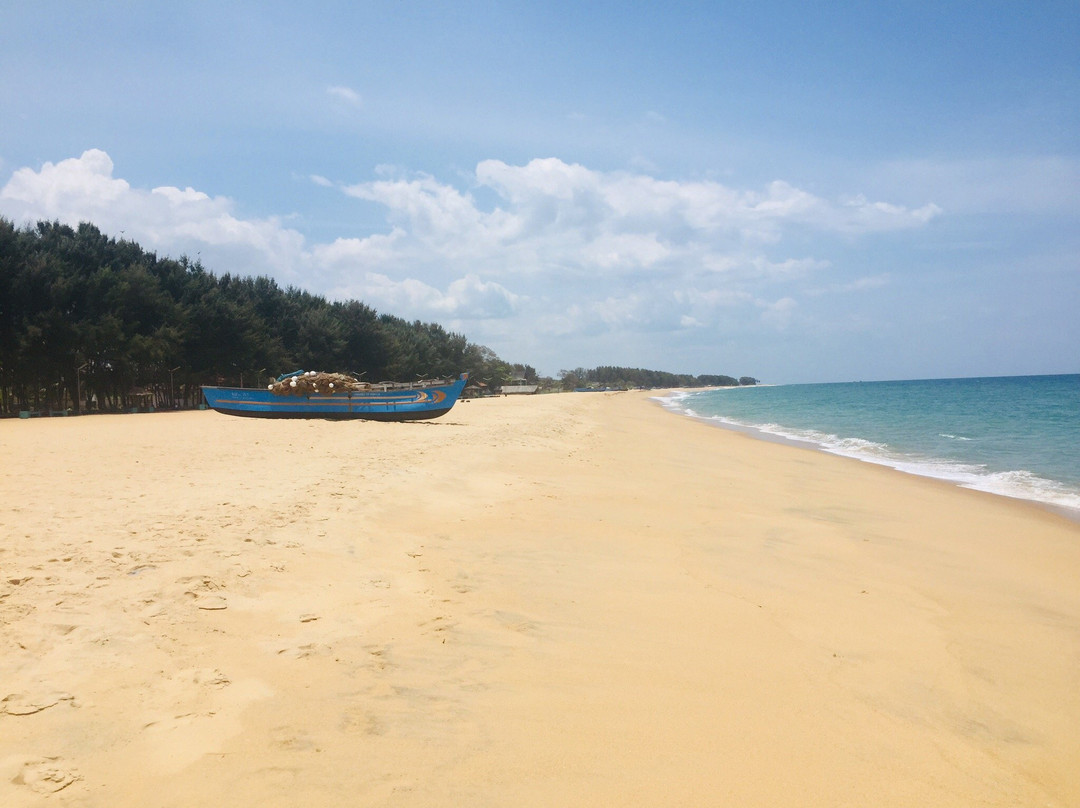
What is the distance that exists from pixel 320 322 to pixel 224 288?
605 centimetres

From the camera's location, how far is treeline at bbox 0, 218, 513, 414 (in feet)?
80.7

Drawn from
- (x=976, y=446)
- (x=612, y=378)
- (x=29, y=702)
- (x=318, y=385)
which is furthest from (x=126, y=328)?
(x=612, y=378)

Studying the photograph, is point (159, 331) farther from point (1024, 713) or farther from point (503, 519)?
point (1024, 713)

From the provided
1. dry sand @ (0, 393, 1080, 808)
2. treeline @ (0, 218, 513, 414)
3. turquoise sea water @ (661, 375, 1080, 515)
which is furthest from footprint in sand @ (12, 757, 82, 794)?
treeline @ (0, 218, 513, 414)

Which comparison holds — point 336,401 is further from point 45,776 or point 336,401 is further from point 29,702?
point 45,776

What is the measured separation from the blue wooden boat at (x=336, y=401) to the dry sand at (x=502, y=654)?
13148mm

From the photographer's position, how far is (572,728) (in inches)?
117

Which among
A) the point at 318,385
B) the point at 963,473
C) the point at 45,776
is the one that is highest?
the point at 318,385

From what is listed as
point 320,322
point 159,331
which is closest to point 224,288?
point 320,322

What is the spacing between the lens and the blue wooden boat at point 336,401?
822 inches

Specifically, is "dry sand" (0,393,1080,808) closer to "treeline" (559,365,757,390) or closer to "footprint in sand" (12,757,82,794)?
"footprint in sand" (12,757,82,794)

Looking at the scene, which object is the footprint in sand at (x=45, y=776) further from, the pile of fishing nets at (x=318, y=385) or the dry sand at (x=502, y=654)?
the pile of fishing nets at (x=318, y=385)

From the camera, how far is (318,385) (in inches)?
819

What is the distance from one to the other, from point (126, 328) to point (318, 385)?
1256 centimetres
